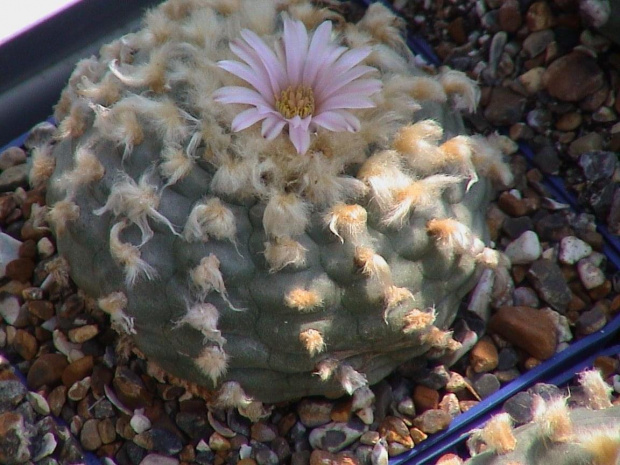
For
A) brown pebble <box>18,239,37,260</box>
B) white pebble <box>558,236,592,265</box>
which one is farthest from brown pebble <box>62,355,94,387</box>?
white pebble <box>558,236,592,265</box>

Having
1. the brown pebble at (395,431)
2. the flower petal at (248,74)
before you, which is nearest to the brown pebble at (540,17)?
the flower petal at (248,74)

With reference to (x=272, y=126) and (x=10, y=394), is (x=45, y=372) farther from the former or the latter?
(x=272, y=126)

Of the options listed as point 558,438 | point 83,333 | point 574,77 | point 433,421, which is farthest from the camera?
point 574,77

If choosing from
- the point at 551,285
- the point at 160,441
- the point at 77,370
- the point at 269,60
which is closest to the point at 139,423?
the point at 160,441

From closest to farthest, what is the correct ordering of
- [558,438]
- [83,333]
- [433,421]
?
1. [558,438]
2. [433,421]
3. [83,333]

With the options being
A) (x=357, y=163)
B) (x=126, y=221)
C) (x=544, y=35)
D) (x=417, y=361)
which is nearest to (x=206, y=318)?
(x=126, y=221)

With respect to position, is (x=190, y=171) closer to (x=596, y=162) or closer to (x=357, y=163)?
(x=357, y=163)

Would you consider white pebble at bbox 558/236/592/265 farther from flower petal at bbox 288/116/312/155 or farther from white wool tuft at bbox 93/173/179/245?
white wool tuft at bbox 93/173/179/245
